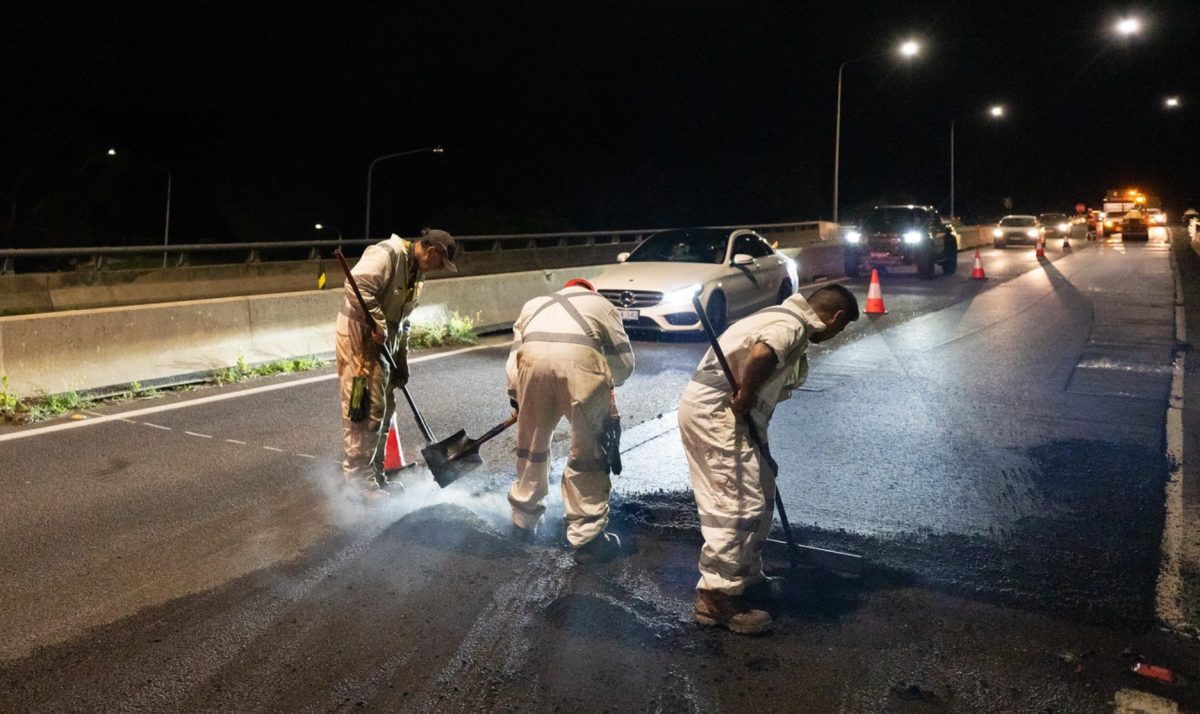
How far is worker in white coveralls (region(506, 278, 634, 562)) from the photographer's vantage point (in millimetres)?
5156

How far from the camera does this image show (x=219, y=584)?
194 inches

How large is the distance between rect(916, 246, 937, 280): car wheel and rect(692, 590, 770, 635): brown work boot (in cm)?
1991

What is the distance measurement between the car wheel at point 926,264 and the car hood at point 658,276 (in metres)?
10.5

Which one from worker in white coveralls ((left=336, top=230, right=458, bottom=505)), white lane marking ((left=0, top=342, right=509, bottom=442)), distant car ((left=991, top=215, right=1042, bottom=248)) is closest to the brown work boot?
worker in white coveralls ((left=336, top=230, right=458, bottom=505))

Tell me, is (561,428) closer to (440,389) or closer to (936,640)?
(440,389)

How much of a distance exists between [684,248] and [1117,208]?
4291cm

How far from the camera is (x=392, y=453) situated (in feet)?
22.2

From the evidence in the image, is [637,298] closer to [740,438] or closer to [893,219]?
[740,438]

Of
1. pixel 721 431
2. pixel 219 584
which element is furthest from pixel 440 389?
pixel 721 431

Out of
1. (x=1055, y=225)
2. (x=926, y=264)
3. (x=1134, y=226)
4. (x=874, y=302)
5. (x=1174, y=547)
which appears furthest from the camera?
(x=1134, y=226)

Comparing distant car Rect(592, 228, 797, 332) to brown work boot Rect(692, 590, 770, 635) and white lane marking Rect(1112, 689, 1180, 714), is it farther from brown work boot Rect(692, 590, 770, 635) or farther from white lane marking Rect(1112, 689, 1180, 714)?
white lane marking Rect(1112, 689, 1180, 714)

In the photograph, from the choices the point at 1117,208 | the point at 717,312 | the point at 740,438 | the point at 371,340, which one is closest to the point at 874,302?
the point at 717,312

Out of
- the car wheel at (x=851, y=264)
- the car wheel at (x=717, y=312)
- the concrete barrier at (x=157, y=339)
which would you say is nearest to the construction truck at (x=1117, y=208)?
the car wheel at (x=851, y=264)

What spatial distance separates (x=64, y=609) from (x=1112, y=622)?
4.44 m
